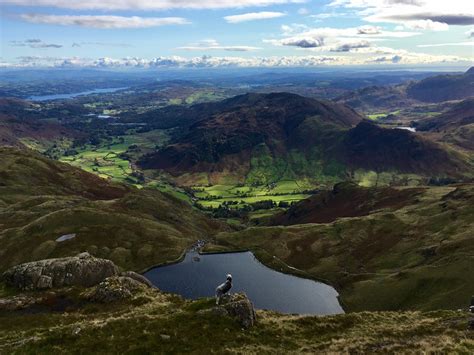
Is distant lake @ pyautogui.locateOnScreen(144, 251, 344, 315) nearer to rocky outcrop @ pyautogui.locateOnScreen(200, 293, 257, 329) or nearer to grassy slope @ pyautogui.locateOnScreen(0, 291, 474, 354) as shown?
grassy slope @ pyautogui.locateOnScreen(0, 291, 474, 354)

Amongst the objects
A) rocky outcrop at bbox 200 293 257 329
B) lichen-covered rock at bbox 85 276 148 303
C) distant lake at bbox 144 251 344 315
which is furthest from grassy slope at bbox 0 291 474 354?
distant lake at bbox 144 251 344 315

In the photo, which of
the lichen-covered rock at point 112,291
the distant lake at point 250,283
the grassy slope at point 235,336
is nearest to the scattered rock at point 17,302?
the lichen-covered rock at point 112,291

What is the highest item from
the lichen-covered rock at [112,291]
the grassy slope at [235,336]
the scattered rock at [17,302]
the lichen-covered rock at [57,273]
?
the grassy slope at [235,336]

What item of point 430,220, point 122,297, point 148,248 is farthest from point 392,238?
point 122,297

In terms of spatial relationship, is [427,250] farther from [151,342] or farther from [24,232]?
[24,232]

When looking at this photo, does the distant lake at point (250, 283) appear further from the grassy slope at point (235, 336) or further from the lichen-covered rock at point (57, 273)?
the grassy slope at point (235, 336)
